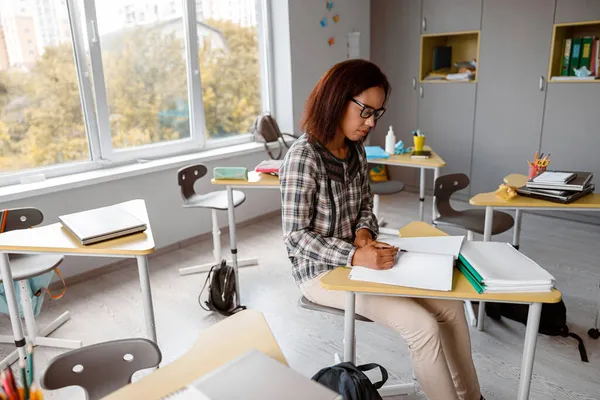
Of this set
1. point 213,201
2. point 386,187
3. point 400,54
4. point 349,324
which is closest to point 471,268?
point 349,324

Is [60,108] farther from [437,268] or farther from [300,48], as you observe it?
[437,268]

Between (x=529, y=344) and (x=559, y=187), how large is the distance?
1137 mm

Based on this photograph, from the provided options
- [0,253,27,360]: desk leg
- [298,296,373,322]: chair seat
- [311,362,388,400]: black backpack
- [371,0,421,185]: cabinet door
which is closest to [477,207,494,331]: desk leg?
[298,296,373,322]: chair seat

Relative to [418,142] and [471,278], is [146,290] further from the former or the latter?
[418,142]

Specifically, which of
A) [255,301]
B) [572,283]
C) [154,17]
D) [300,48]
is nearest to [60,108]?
[154,17]

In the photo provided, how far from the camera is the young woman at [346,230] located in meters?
1.57

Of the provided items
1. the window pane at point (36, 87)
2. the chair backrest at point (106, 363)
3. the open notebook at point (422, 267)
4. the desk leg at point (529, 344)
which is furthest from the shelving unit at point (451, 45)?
the chair backrest at point (106, 363)

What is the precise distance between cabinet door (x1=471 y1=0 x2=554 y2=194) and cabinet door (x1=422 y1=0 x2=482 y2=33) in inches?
4.1

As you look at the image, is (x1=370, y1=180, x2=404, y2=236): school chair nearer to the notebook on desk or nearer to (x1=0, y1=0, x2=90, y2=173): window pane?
(x1=0, y1=0, x2=90, y2=173): window pane

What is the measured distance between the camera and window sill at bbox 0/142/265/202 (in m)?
2.88

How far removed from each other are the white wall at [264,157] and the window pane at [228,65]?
0.76 feet

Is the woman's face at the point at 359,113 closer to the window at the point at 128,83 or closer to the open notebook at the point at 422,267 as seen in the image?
the open notebook at the point at 422,267

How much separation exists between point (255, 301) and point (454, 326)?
1.44 m

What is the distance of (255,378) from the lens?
0.98 meters
